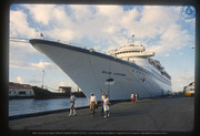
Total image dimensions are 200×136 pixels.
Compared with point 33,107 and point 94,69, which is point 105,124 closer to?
point 94,69

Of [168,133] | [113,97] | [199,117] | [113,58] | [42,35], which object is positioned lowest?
[113,97]

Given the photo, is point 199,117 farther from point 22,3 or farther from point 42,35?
point 42,35

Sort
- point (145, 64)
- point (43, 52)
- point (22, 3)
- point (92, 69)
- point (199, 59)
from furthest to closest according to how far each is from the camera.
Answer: point (145, 64)
point (92, 69)
point (43, 52)
point (22, 3)
point (199, 59)

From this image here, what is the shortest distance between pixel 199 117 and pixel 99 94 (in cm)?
1079

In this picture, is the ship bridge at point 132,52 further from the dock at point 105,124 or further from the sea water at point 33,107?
the dock at point 105,124

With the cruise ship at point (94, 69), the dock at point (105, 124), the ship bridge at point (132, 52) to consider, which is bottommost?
the dock at point (105, 124)

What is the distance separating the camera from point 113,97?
15.2m

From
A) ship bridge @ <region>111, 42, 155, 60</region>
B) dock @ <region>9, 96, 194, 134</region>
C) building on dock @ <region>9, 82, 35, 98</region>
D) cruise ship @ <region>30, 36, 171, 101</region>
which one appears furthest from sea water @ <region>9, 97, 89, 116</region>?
building on dock @ <region>9, 82, 35, 98</region>

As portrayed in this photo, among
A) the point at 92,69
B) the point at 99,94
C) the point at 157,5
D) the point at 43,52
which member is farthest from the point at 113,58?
the point at 157,5

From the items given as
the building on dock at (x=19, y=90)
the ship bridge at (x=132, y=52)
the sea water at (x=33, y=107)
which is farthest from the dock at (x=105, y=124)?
the building on dock at (x=19, y=90)

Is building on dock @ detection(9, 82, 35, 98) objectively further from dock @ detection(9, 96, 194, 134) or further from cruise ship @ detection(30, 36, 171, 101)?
dock @ detection(9, 96, 194, 134)

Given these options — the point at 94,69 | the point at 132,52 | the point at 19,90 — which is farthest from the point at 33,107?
the point at 19,90

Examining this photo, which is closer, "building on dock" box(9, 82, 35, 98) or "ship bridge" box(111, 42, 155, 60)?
"ship bridge" box(111, 42, 155, 60)

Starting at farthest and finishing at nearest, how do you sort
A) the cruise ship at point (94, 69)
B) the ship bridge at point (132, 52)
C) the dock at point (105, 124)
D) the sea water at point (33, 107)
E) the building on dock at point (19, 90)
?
the building on dock at point (19, 90), the ship bridge at point (132, 52), the sea water at point (33, 107), the cruise ship at point (94, 69), the dock at point (105, 124)
